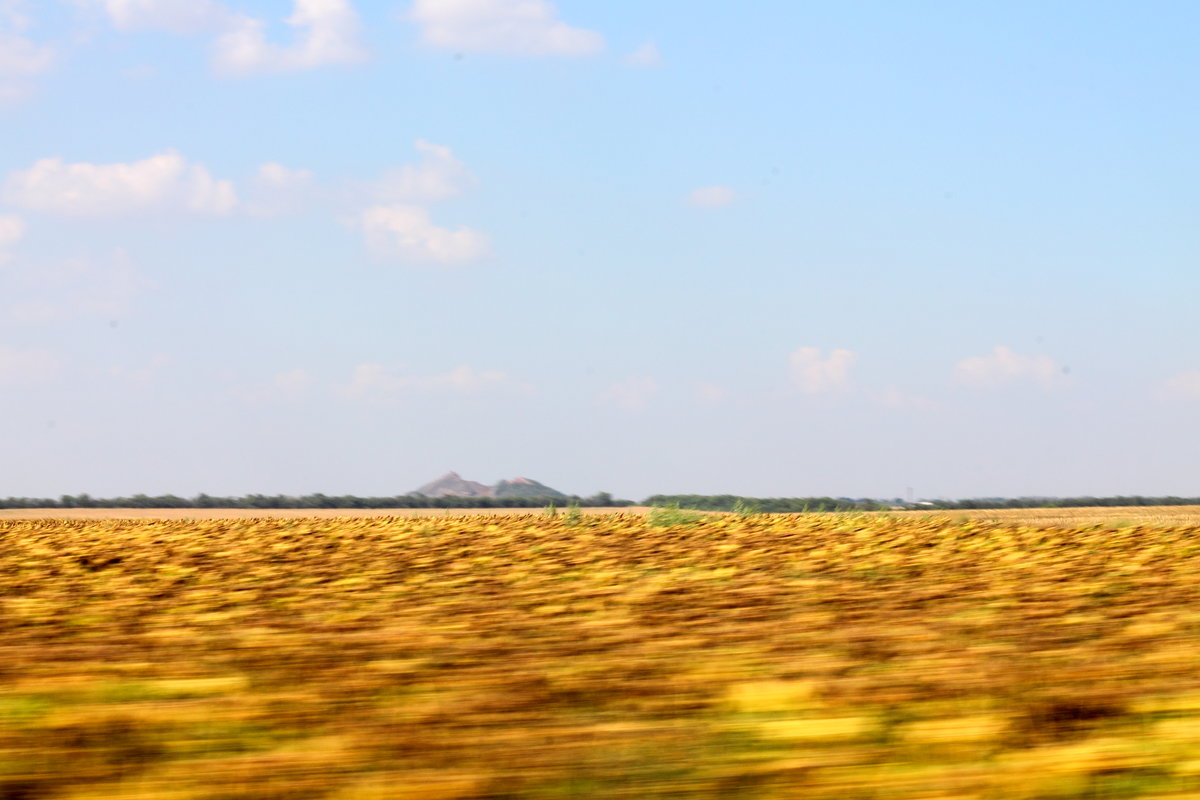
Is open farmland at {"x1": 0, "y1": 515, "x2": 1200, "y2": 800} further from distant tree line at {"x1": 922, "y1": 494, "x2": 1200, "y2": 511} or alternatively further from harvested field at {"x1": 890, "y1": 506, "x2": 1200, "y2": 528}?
distant tree line at {"x1": 922, "y1": 494, "x2": 1200, "y2": 511}

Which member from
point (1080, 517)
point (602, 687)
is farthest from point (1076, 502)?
point (602, 687)

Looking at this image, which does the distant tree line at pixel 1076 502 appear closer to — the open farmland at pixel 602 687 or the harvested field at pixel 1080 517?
the harvested field at pixel 1080 517

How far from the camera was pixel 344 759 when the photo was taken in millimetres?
3240

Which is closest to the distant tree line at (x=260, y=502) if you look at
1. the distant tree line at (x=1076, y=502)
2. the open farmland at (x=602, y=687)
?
the distant tree line at (x=1076, y=502)

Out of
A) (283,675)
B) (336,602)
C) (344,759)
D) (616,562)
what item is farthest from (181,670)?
(616,562)

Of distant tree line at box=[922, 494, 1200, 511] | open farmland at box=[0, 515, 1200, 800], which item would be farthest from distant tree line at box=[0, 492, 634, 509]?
open farmland at box=[0, 515, 1200, 800]

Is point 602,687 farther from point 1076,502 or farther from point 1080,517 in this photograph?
point 1076,502

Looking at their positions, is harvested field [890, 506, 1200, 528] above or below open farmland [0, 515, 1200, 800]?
above

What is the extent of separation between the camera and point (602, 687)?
4.10 metres

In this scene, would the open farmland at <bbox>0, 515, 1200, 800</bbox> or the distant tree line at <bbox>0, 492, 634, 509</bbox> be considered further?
the distant tree line at <bbox>0, 492, 634, 509</bbox>

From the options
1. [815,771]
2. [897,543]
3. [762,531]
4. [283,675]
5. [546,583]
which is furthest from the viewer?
[762,531]

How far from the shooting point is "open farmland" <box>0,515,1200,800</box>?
10.3 ft

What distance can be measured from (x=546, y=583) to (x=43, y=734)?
13.0 feet

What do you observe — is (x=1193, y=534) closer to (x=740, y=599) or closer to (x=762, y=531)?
(x=762, y=531)
